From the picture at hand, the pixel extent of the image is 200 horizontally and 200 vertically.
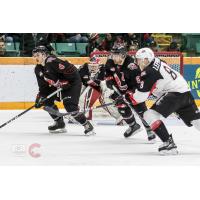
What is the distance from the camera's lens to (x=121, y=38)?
1012 centimetres

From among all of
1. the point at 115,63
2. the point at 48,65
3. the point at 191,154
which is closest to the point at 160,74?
the point at 191,154

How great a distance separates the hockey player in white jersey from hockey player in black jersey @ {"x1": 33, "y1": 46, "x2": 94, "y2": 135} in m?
1.31

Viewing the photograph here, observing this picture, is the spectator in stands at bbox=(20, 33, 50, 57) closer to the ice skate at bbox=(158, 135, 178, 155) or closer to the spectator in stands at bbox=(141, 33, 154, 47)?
the spectator in stands at bbox=(141, 33, 154, 47)

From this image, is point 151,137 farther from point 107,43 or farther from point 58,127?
point 107,43

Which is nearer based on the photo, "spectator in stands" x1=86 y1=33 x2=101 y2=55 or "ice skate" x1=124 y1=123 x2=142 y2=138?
"ice skate" x1=124 y1=123 x2=142 y2=138

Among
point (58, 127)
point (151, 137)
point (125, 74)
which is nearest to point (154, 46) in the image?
point (58, 127)

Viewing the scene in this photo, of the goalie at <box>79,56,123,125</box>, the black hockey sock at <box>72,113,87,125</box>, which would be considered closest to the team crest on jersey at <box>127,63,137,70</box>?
the black hockey sock at <box>72,113,87,125</box>

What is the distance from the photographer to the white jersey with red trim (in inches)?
213

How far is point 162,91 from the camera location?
5.58 metres

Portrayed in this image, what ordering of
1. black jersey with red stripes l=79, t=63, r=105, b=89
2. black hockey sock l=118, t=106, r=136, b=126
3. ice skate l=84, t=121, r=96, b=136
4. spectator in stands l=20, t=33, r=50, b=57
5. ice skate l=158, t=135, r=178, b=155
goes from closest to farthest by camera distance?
1. ice skate l=158, t=135, r=178, b=155
2. black hockey sock l=118, t=106, r=136, b=126
3. ice skate l=84, t=121, r=96, b=136
4. black jersey with red stripes l=79, t=63, r=105, b=89
5. spectator in stands l=20, t=33, r=50, b=57

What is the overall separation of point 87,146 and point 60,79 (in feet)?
2.92

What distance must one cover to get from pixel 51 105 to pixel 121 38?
3295mm

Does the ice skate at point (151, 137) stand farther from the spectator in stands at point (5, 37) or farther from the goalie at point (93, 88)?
the spectator in stands at point (5, 37)

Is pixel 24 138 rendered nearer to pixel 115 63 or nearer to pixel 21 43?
pixel 115 63
